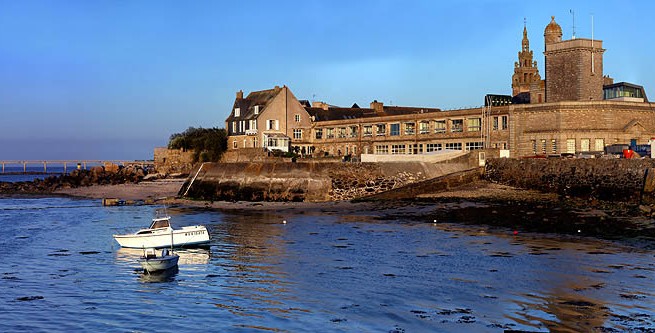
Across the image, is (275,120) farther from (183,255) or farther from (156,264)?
(156,264)

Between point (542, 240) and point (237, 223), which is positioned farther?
point (237, 223)

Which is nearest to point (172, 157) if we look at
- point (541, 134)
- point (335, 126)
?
point (335, 126)

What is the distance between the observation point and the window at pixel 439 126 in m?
77.4

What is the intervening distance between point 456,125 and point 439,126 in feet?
8.39

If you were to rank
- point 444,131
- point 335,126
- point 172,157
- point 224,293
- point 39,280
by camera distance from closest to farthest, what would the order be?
point 224,293 → point 39,280 → point 444,131 → point 335,126 → point 172,157

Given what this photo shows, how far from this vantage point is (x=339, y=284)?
83.7 feet

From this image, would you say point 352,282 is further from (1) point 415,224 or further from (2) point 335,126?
(2) point 335,126

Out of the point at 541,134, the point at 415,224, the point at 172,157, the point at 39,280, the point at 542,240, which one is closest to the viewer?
the point at 39,280

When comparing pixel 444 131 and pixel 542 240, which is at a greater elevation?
pixel 444 131

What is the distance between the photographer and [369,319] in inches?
804

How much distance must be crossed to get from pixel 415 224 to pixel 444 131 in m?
34.9

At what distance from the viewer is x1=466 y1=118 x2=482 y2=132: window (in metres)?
73.3

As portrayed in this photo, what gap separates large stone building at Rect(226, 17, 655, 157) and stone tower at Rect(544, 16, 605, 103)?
10cm

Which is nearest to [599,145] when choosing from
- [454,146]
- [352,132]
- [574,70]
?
[574,70]
